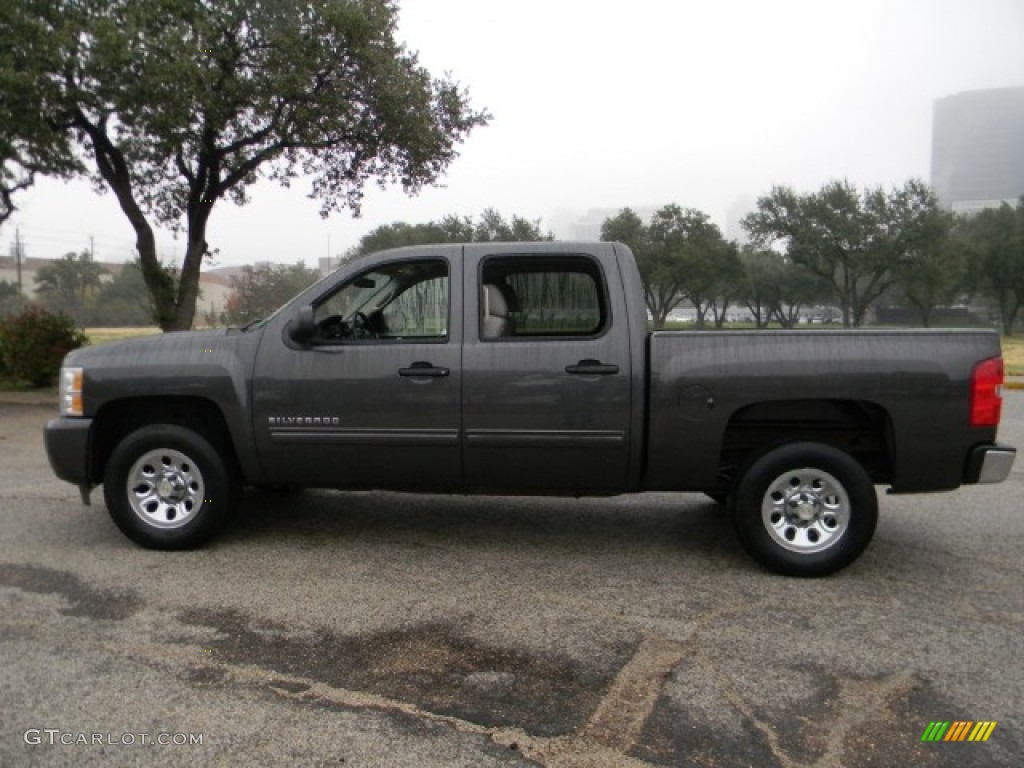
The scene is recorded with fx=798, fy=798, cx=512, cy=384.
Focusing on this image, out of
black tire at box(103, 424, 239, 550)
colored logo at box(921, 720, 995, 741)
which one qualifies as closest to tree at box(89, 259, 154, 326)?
black tire at box(103, 424, 239, 550)

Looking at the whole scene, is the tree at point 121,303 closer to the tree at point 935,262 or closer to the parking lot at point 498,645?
the tree at point 935,262

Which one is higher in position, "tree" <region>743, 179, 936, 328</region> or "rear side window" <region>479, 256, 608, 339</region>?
"tree" <region>743, 179, 936, 328</region>

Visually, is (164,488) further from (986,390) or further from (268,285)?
(268,285)

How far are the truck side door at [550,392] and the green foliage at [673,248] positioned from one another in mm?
37344

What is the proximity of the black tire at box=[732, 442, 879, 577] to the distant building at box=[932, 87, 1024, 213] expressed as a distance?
120 m

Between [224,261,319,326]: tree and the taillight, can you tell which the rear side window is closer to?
the taillight

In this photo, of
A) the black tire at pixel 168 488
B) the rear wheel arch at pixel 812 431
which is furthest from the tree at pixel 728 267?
the black tire at pixel 168 488

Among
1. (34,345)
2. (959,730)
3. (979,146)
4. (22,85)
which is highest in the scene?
(979,146)

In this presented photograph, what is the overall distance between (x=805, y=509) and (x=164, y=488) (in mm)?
3780

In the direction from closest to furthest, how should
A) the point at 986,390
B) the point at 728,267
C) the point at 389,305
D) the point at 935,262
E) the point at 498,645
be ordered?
the point at 498,645 < the point at 986,390 < the point at 389,305 < the point at 935,262 < the point at 728,267

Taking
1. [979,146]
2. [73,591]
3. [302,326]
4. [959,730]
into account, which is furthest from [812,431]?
[979,146]

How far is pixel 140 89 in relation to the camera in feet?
36.5

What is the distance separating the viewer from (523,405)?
14.7 ft

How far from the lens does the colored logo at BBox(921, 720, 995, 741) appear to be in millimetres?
2822
